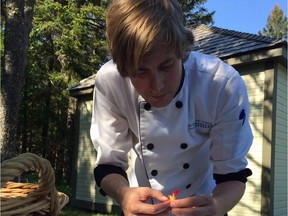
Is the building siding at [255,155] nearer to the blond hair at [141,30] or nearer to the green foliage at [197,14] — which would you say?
the blond hair at [141,30]

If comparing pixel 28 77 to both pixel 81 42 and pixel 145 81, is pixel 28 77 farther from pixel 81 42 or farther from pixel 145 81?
pixel 145 81

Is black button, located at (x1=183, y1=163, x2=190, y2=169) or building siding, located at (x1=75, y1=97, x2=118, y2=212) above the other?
black button, located at (x1=183, y1=163, x2=190, y2=169)

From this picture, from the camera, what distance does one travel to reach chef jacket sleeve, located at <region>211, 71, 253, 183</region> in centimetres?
168

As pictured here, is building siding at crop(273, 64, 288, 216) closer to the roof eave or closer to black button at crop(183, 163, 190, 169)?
the roof eave

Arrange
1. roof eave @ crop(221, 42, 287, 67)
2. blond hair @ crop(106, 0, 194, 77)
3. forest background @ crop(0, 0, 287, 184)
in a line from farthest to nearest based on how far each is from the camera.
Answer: forest background @ crop(0, 0, 287, 184), roof eave @ crop(221, 42, 287, 67), blond hair @ crop(106, 0, 194, 77)

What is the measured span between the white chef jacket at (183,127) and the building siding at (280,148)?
6363 millimetres

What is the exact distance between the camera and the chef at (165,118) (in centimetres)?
141

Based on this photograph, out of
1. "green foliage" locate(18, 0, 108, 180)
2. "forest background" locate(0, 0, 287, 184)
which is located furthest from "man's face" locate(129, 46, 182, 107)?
"green foliage" locate(18, 0, 108, 180)

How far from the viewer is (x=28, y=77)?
762 inches

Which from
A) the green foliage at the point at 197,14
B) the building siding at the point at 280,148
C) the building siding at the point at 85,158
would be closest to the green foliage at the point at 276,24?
the green foliage at the point at 197,14

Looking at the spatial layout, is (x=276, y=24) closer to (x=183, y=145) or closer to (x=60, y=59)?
(x=60, y=59)

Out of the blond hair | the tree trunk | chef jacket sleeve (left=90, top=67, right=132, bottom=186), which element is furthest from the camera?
the tree trunk

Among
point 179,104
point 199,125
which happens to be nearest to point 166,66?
point 179,104

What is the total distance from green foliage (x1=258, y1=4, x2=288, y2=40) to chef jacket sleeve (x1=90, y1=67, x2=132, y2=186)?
44.4 metres
